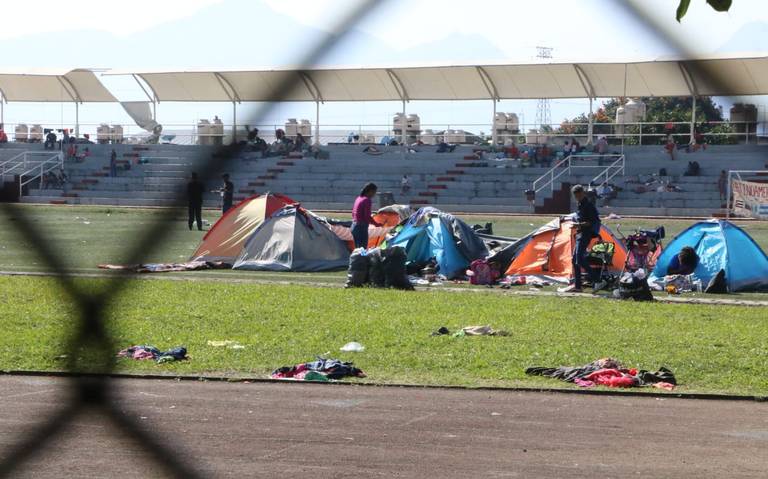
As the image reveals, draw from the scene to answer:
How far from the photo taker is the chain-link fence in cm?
84

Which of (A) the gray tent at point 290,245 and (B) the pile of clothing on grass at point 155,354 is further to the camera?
(A) the gray tent at point 290,245

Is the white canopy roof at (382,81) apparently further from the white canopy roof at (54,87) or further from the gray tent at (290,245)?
the gray tent at (290,245)

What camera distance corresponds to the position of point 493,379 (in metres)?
7.86

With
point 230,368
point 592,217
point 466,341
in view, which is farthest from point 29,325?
point 592,217

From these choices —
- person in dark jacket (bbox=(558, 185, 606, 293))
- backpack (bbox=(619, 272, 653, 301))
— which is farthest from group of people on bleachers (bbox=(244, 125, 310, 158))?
person in dark jacket (bbox=(558, 185, 606, 293))

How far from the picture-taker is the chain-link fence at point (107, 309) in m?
0.84

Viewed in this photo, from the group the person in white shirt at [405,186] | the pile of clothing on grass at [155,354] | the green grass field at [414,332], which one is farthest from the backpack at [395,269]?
Result: the pile of clothing on grass at [155,354]

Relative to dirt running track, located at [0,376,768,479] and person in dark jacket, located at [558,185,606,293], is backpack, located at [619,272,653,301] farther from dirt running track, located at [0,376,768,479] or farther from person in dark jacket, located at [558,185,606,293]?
dirt running track, located at [0,376,768,479]

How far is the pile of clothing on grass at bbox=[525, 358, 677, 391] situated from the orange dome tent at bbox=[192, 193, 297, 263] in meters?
8.46

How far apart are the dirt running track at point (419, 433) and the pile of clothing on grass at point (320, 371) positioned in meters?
0.22

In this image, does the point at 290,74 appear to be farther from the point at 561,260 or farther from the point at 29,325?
the point at 561,260

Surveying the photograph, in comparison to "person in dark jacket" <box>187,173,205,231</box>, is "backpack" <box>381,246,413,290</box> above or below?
below

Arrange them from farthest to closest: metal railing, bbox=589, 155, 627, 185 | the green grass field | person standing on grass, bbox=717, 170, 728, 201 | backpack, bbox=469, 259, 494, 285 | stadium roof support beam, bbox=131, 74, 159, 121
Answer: backpack, bbox=469, 259, 494, 285, the green grass field, metal railing, bbox=589, 155, 627, 185, person standing on grass, bbox=717, 170, 728, 201, stadium roof support beam, bbox=131, 74, 159, 121

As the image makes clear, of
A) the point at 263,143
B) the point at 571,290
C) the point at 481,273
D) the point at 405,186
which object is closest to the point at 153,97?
the point at 263,143
